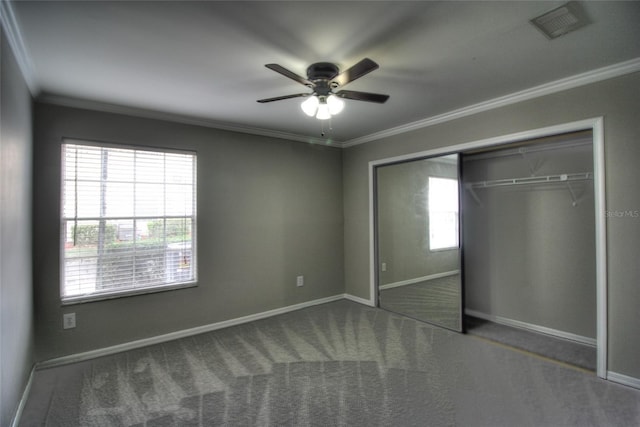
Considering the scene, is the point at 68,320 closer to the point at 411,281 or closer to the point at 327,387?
the point at 327,387

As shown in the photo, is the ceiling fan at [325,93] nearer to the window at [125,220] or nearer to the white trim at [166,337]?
the window at [125,220]

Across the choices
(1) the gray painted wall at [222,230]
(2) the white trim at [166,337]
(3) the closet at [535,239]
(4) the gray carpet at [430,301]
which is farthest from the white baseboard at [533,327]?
(2) the white trim at [166,337]

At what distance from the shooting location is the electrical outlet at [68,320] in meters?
2.82

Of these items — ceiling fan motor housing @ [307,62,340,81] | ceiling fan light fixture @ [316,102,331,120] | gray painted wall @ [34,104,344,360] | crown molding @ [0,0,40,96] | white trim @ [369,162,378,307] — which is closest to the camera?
crown molding @ [0,0,40,96]

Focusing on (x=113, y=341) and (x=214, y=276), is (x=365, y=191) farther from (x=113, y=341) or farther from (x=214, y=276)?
(x=113, y=341)

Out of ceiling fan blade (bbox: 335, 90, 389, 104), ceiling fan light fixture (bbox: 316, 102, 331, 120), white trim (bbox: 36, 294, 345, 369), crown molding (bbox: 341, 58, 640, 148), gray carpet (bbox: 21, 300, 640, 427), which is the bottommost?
gray carpet (bbox: 21, 300, 640, 427)

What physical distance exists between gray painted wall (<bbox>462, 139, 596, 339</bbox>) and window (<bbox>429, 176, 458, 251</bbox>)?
18.5 inches

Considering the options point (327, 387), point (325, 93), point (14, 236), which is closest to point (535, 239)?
point (327, 387)

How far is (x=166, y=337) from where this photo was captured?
3.31 meters

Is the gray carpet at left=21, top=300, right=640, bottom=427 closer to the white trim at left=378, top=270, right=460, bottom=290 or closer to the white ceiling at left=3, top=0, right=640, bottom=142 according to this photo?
the white trim at left=378, top=270, right=460, bottom=290

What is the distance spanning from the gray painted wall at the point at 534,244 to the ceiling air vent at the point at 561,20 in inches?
70.7

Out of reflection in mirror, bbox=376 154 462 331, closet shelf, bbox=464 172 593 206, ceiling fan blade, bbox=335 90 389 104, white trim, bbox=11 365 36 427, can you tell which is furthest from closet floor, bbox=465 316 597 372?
white trim, bbox=11 365 36 427

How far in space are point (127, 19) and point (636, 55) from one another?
3388 mm

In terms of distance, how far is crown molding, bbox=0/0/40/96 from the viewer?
5.32ft
